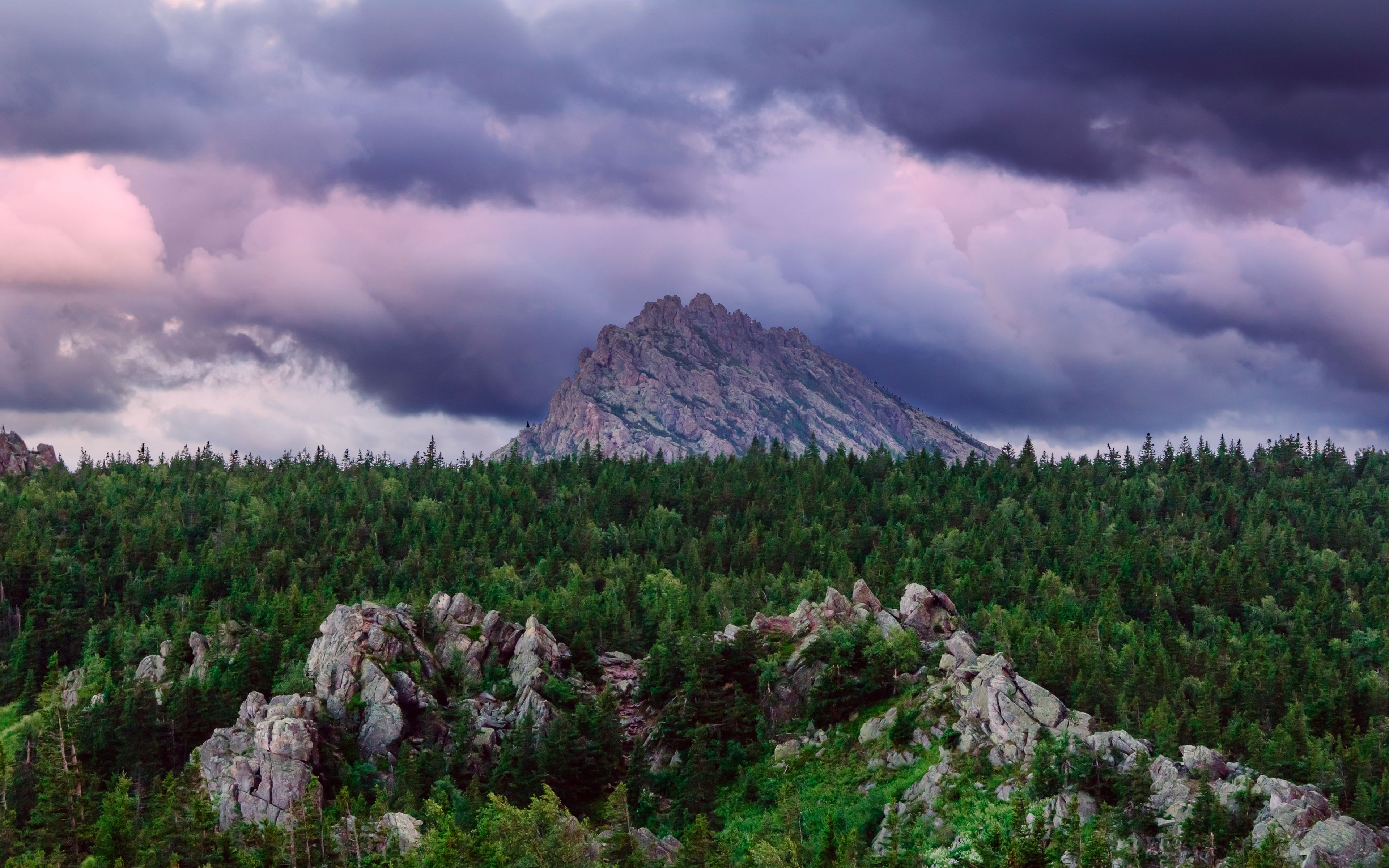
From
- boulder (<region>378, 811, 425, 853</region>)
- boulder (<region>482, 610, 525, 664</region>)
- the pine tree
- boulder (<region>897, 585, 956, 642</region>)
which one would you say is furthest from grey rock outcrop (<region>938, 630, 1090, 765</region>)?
the pine tree

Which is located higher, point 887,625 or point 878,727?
point 887,625

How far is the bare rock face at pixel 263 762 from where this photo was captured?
413 ft

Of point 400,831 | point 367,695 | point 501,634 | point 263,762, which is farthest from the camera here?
point 501,634

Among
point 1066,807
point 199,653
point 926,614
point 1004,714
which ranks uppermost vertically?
point 926,614

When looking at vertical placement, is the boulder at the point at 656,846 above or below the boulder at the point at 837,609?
below

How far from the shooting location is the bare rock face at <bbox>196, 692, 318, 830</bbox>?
125875mm

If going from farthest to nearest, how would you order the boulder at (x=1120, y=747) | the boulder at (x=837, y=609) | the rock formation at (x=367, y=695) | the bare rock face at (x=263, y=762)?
the boulder at (x=837, y=609) < the rock formation at (x=367, y=695) < the bare rock face at (x=263, y=762) < the boulder at (x=1120, y=747)

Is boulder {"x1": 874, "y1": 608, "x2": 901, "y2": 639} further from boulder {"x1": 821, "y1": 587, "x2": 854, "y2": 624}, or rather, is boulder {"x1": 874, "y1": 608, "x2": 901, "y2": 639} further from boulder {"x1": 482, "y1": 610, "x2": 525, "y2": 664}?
boulder {"x1": 482, "y1": 610, "x2": 525, "y2": 664}

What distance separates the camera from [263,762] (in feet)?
425

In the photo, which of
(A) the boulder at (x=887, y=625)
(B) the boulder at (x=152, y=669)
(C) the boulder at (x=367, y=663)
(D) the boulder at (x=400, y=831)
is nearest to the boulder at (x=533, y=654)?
(C) the boulder at (x=367, y=663)

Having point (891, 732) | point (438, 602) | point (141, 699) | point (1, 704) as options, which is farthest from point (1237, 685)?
point (1, 704)

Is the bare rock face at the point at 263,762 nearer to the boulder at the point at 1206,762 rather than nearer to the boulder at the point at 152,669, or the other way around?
the boulder at the point at 152,669

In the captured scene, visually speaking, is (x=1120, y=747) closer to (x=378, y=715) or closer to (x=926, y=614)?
(x=926, y=614)

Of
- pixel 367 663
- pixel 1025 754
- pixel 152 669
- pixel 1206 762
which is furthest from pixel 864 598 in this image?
pixel 152 669
